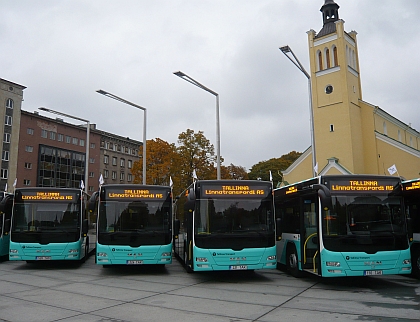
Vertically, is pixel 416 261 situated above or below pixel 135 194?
below

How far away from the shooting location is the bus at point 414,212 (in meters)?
12.2

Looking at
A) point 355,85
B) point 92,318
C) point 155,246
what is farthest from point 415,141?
point 92,318

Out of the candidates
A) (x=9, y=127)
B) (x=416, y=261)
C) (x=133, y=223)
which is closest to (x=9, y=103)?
(x=9, y=127)

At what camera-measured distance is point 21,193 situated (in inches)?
606

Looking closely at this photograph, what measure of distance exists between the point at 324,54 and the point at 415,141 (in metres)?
20.5

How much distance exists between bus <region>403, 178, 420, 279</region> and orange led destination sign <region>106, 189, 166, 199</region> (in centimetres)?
774

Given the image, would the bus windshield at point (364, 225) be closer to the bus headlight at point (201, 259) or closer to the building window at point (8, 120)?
the bus headlight at point (201, 259)

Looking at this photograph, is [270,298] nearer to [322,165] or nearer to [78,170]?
[322,165]

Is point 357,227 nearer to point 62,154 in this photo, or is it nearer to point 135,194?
point 135,194

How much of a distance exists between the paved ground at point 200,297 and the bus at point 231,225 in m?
0.74

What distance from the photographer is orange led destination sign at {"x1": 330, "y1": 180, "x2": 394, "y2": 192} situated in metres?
11.1

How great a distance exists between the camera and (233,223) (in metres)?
12.0

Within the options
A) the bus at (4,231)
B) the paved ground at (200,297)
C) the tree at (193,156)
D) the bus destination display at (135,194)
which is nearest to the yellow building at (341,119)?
the tree at (193,156)

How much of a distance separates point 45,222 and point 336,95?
1370 inches
